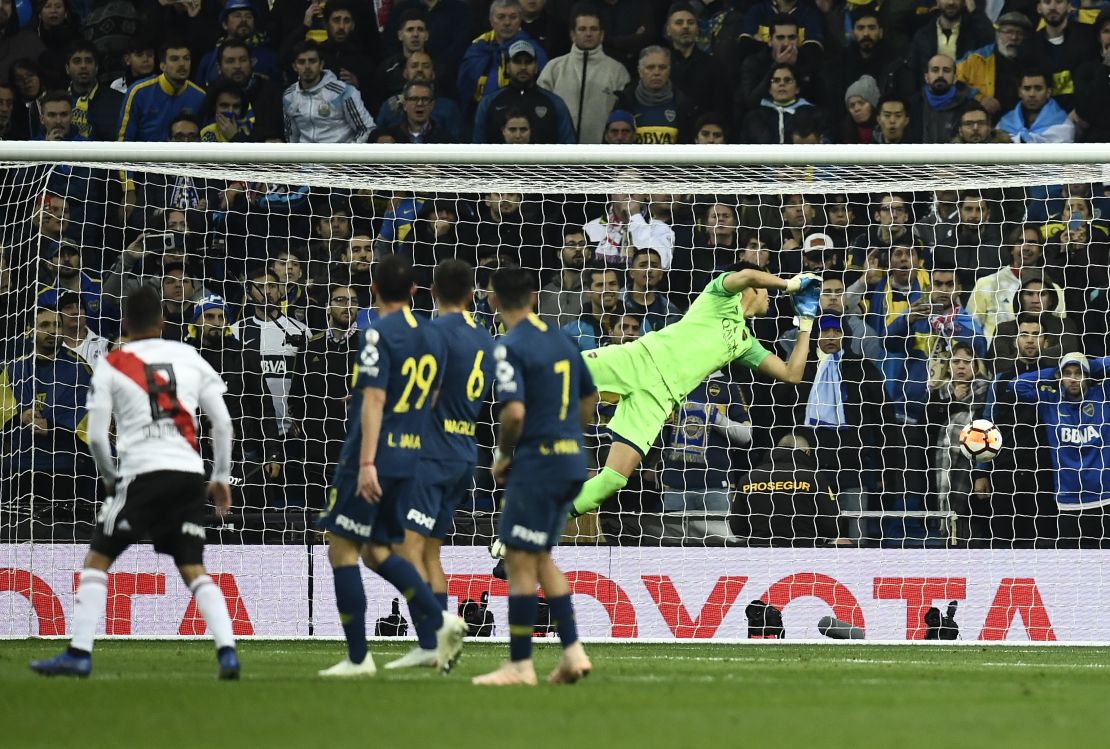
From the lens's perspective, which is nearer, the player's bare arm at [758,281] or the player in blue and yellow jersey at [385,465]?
the player in blue and yellow jersey at [385,465]

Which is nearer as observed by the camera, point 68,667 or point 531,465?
point 531,465

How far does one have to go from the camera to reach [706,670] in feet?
30.2

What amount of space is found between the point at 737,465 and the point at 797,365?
262 centimetres

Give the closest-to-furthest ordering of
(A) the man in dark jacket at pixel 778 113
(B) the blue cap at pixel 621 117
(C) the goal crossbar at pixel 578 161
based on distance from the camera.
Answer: (C) the goal crossbar at pixel 578 161 → (A) the man in dark jacket at pixel 778 113 → (B) the blue cap at pixel 621 117

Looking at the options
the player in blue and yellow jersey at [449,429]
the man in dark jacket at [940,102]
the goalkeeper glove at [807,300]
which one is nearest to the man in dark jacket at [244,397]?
the player in blue and yellow jersey at [449,429]

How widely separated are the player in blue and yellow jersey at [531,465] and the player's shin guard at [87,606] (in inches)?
73.4

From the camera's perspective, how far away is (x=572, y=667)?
304 inches

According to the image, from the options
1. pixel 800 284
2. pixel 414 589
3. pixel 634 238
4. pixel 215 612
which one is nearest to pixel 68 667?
pixel 215 612

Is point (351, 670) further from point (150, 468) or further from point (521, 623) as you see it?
point (150, 468)

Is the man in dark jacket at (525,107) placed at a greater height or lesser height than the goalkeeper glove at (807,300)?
greater

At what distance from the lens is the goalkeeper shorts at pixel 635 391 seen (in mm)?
11453

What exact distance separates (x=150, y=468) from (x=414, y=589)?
1515 mm

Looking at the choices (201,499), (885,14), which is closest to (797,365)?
(201,499)

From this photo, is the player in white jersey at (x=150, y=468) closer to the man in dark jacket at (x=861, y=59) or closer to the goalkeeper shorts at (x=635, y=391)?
the goalkeeper shorts at (x=635, y=391)
